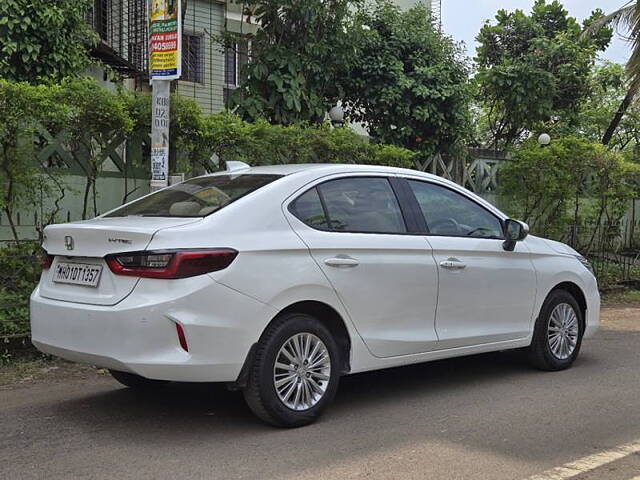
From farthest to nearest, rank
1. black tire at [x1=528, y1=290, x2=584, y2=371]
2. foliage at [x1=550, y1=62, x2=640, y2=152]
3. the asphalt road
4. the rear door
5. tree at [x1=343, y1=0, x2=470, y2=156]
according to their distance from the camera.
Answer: foliage at [x1=550, y1=62, x2=640, y2=152]
tree at [x1=343, y1=0, x2=470, y2=156]
black tire at [x1=528, y1=290, x2=584, y2=371]
the rear door
the asphalt road

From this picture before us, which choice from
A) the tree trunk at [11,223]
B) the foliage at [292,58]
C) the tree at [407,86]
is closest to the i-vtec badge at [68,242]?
the tree trunk at [11,223]

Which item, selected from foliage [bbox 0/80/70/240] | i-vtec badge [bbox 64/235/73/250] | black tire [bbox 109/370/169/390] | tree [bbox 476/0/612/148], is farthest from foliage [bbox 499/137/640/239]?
i-vtec badge [bbox 64/235/73/250]

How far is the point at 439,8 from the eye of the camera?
1916 cm

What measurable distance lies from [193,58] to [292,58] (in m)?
4.66

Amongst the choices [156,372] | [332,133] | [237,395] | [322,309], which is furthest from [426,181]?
[332,133]

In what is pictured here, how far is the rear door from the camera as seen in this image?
4.43 meters

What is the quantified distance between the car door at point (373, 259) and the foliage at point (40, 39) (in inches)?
221

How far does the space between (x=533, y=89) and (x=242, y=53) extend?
667 centimetres

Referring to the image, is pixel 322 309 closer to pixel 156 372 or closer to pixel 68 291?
pixel 156 372

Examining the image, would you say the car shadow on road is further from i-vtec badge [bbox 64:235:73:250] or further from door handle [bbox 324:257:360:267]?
i-vtec badge [bbox 64:235:73:250]

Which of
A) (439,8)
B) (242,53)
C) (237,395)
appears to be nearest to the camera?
(237,395)

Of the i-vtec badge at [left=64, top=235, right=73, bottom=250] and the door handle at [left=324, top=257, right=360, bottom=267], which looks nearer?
the i-vtec badge at [left=64, top=235, right=73, bottom=250]

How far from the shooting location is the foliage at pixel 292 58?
10922 millimetres

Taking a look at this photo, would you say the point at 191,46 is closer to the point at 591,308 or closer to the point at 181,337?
the point at 591,308
